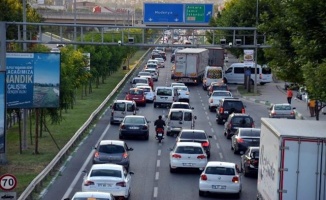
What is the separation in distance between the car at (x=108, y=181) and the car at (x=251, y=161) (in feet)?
22.2

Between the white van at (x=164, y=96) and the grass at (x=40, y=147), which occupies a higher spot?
the white van at (x=164, y=96)

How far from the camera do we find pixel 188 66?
83.4 m

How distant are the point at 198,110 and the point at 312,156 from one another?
41375 mm

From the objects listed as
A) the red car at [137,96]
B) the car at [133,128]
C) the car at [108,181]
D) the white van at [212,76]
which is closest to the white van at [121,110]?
the car at [133,128]

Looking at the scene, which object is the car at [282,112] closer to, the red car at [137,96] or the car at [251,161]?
the red car at [137,96]

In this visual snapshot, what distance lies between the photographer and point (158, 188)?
30359 millimetres

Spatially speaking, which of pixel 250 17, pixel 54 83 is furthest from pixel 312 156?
pixel 250 17

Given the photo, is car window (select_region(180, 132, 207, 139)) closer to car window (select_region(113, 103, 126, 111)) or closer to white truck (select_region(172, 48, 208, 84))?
car window (select_region(113, 103, 126, 111))

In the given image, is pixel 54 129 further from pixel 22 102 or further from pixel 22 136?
pixel 22 102

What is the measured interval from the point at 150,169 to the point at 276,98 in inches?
1548

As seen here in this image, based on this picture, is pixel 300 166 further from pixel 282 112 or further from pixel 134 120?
pixel 282 112

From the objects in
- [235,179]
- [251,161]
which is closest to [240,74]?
[251,161]

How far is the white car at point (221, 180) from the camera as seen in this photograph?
28.3 meters

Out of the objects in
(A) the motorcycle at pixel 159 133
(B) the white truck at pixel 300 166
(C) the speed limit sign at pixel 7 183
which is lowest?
(A) the motorcycle at pixel 159 133
